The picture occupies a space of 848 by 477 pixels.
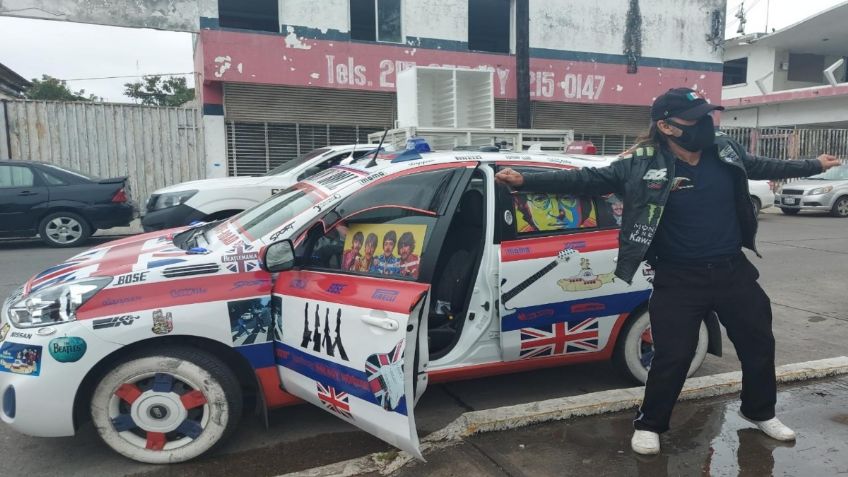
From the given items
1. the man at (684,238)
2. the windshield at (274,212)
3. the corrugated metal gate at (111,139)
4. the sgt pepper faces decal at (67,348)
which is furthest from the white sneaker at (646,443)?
the corrugated metal gate at (111,139)

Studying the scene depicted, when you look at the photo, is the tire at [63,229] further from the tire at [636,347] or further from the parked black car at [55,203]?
the tire at [636,347]

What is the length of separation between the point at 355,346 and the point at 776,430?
227cm

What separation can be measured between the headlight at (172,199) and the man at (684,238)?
627 cm

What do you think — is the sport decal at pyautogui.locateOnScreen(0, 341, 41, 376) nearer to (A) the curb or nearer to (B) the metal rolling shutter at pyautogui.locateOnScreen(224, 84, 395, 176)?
(A) the curb

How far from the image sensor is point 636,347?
3.99m

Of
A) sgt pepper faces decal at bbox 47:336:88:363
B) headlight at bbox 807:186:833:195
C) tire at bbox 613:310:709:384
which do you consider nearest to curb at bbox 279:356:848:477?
tire at bbox 613:310:709:384

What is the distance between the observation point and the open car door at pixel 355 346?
272 cm

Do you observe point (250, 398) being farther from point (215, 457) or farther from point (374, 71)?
point (374, 71)

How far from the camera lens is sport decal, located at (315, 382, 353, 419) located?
295cm

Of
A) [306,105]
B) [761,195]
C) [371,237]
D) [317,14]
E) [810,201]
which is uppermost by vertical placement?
[317,14]

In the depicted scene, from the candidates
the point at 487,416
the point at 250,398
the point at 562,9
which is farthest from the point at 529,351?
the point at 562,9

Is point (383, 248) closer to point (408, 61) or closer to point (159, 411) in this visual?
point (159, 411)

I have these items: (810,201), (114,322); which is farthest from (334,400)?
(810,201)

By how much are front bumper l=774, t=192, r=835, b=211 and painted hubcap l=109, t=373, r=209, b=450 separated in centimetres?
1683
